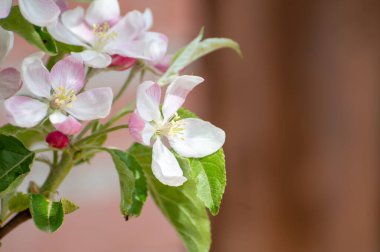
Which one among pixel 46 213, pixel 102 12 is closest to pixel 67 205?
pixel 46 213

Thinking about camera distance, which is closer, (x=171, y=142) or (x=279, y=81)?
(x=171, y=142)

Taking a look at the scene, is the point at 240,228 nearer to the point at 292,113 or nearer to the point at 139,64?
the point at 292,113

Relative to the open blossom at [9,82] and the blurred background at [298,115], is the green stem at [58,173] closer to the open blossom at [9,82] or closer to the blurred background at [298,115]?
the open blossom at [9,82]

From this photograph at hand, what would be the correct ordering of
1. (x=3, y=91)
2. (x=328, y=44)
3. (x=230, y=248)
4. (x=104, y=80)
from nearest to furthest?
1. (x=3, y=91)
2. (x=104, y=80)
3. (x=328, y=44)
4. (x=230, y=248)

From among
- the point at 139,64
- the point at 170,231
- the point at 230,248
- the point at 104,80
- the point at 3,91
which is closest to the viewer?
the point at 3,91

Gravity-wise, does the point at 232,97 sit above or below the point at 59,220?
below

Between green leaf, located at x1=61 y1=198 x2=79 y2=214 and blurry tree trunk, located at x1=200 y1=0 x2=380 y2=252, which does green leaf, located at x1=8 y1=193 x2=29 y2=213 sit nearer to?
green leaf, located at x1=61 y1=198 x2=79 y2=214

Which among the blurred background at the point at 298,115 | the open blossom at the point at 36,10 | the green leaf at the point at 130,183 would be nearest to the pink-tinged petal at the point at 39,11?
the open blossom at the point at 36,10

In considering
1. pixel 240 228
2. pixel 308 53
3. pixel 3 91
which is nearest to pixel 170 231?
pixel 240 228
